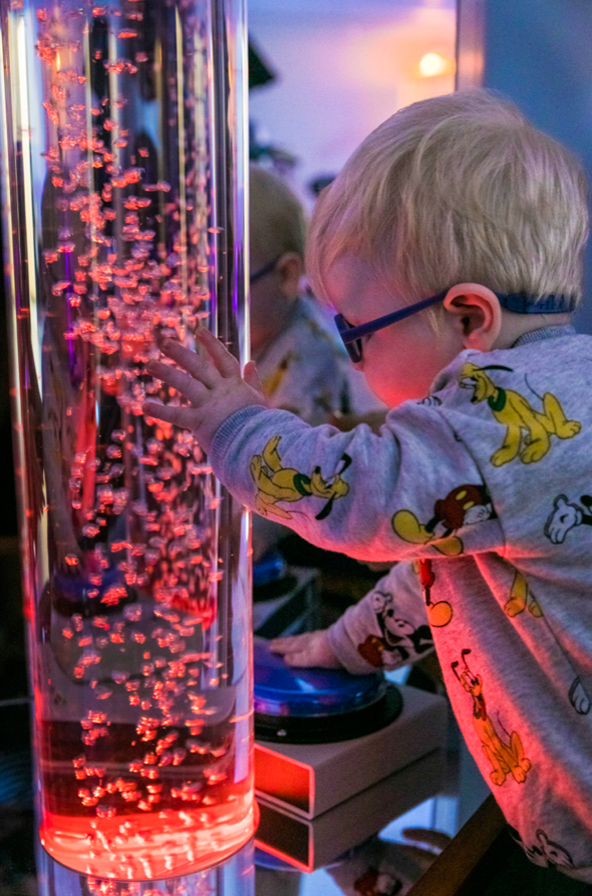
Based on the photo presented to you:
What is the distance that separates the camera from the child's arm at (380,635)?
74 cm

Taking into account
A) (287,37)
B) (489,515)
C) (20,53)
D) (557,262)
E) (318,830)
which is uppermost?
(287,37)

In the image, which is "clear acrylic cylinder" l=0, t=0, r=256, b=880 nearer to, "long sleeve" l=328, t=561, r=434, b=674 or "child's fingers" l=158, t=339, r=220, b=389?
"child's fingers" l=158, t=339, r=220, b=389

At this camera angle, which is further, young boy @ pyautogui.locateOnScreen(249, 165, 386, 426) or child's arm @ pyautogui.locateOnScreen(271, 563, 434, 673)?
young boy @ pyautogui.locateOnScreen(249, 165, 386, 426)

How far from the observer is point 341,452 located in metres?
0.53

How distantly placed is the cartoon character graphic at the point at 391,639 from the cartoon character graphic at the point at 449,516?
25 centimetres

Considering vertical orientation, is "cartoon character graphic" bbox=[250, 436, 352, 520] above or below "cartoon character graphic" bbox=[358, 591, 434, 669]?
above

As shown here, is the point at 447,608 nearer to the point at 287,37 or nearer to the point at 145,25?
the point at 145,25

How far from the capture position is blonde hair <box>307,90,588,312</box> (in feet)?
1.85

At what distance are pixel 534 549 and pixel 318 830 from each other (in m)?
0.27

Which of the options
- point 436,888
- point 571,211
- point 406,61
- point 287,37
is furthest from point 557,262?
point 287,37

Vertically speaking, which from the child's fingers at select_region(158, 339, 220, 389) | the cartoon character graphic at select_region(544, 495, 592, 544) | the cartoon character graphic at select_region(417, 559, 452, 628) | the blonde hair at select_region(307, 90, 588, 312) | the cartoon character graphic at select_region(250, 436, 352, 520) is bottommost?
the cartoon character graphic at select_region(417, 559, 452, 628)

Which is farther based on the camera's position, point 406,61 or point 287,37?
point 287,37

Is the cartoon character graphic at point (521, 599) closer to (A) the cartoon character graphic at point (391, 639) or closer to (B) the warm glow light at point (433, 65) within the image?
(A) the cartoon character graphic at point (391, 639)

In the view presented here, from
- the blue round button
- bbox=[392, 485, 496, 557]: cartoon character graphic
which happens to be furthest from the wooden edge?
bbox=[392, 485, 496, 557]: cartoon character graphic
